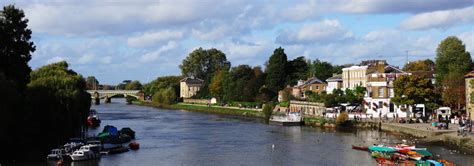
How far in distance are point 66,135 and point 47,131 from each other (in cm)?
405

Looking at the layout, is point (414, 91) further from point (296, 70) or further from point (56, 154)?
point (296, 70)

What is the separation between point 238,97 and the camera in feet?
486

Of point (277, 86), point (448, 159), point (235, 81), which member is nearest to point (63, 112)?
point (448, 159)

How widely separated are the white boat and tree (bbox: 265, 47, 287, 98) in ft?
271

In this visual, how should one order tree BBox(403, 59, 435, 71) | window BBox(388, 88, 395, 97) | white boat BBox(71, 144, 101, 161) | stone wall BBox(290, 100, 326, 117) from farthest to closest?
tree BBox(403, 59, 435, 71) < stone wall BBox(290, 100, 326, 117) < window BBox(388, 88, 395, 97) < white boat BBox(71, 144, 101, 161)

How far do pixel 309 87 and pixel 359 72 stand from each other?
2354 centimetres

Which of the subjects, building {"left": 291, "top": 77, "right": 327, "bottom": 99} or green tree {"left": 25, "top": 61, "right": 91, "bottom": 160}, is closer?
green tree {"left": 25, "top": 61, "right": 91, "bottom": 160}

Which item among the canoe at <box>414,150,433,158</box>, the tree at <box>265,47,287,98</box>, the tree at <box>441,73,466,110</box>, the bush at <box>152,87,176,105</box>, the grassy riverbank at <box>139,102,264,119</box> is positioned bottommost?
the canoe at <box>414,150,433,158</box>

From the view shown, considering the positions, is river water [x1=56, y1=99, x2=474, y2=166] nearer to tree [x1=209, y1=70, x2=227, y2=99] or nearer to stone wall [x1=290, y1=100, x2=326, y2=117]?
stone wall [x1=290, y1=100, x2=326, y2=117]

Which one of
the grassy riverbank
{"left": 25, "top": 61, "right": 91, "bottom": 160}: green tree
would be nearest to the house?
the grassy riverbank

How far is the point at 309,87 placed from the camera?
12688 centimetres

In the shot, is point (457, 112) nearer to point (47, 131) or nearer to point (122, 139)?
point (122, 139)

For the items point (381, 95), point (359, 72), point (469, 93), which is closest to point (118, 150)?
point (469, 93)

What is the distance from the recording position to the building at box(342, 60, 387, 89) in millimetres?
100594
